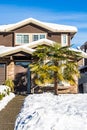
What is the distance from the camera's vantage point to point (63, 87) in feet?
90.9

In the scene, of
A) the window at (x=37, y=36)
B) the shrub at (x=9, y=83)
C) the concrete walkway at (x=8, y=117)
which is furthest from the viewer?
the window at (x=37, y=36)

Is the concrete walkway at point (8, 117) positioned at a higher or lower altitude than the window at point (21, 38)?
lower

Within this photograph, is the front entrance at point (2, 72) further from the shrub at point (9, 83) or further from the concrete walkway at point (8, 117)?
the concrete walkway at point (8, 117)

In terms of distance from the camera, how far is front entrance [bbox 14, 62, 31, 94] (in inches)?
1117

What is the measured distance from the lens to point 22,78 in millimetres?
28516

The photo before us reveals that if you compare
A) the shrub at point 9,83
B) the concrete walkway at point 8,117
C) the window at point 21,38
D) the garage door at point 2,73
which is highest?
the window at point 21,38

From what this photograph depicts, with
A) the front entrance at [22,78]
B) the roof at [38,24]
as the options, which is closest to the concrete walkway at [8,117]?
the front entrance at [22,78]

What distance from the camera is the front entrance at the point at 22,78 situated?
1117 inches

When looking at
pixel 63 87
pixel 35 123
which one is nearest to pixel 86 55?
pixel 63 87

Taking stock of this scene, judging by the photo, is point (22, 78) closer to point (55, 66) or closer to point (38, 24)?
point (55, 66)

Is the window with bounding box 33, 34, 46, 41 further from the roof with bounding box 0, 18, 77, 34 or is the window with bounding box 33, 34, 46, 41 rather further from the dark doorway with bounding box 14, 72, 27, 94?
the dark doorway with bounding box 14, 72, 27, 94

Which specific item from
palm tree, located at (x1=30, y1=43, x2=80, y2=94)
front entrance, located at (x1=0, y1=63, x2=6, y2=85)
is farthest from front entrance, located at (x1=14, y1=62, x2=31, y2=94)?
palm tree, located at (x1=30, y1=43, x2=80, y2=94)

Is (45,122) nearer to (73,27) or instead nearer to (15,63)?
(15,63)

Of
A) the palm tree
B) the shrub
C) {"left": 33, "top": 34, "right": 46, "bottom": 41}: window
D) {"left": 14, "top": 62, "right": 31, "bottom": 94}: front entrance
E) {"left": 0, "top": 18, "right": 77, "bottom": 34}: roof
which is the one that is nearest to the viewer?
the palm tree
